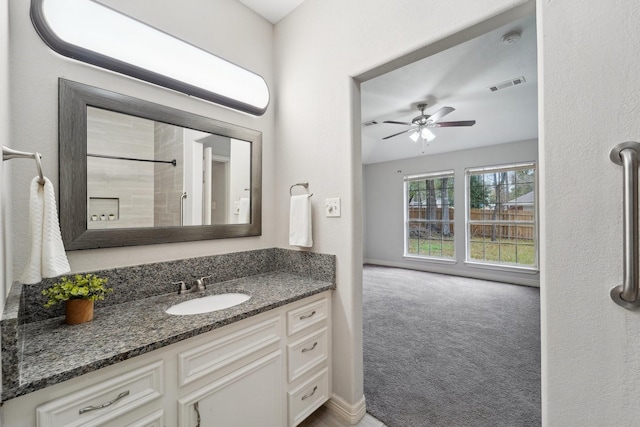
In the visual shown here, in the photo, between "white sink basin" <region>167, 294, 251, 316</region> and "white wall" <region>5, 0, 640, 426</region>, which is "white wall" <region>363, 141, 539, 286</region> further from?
"white sink basin" <region>167, 294, 251, 316</region>

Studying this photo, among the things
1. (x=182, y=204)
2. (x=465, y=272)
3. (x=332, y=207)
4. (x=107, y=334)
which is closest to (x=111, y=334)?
(x=107, y=334)

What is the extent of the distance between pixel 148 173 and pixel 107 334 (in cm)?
82

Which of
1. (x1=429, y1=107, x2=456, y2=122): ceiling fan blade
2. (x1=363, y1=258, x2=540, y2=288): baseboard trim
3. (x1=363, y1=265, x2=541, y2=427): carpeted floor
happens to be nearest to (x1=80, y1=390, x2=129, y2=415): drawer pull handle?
(x1=363, y1=265, x2=541, y2=427): carpeted floor

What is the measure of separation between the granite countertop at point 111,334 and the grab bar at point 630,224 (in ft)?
3.94

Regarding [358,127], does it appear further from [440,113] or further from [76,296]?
[440,113]

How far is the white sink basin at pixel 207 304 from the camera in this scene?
134cm

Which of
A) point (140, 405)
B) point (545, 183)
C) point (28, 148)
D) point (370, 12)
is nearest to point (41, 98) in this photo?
point (28, 148)

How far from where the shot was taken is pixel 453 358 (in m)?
2.20

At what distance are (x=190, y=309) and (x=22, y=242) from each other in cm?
72

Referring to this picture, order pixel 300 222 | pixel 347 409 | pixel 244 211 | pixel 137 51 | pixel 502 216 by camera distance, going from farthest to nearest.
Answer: pixel 502 216 < pixel 244 211 < pixel 300 222 < pixel 347 409 < pixel 137 51

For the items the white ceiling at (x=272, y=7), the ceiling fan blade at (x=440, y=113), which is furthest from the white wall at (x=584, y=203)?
the ceiling fan blade at (x=440, y=113)

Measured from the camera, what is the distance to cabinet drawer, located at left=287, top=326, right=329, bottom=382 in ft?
4.63

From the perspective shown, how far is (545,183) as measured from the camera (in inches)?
35.3

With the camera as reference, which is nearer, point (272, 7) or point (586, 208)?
point (586, 208)
